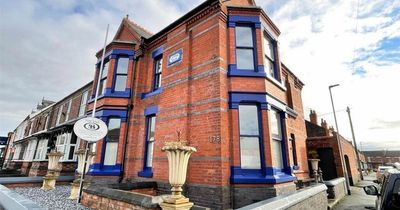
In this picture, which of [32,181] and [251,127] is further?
[32,181]

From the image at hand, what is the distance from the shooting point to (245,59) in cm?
831

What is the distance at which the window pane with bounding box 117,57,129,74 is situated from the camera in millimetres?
11578

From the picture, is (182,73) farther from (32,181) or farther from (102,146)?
(32,181)

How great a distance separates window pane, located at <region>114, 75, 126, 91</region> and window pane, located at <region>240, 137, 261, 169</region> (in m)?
7.34

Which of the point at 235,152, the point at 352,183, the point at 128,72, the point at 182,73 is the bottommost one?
the point at 352,183

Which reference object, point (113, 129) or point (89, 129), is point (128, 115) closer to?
point (113, 129)

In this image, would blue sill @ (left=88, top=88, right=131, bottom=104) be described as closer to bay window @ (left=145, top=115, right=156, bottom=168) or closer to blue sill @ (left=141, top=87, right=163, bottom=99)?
blue sill @ (left=141, top=87, right=163, bottom=99)

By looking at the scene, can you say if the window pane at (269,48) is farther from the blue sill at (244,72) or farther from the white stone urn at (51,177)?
the white stone urn at (51,177)

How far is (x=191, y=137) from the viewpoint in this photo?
25.3ft

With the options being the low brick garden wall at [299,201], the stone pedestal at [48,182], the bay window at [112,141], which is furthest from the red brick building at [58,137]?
the low brick garden wall at [299,201]

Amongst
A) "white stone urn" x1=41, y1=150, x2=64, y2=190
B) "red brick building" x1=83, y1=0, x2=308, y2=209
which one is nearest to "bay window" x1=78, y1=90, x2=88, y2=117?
"red brick building" x1=83, y1=0, x2=308, y2=209

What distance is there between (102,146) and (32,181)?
471cm

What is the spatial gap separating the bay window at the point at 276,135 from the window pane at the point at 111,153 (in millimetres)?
7476

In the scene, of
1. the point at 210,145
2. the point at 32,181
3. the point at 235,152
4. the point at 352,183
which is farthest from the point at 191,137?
the point at 352,183
